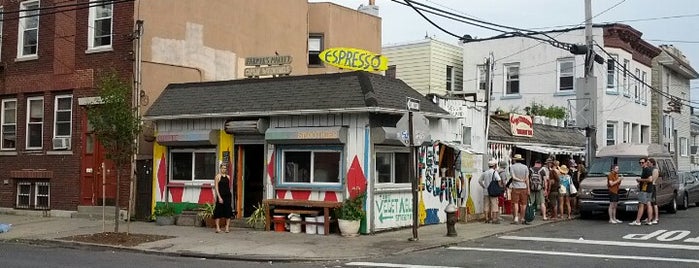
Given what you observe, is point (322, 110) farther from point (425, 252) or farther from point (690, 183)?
point (690, 183)

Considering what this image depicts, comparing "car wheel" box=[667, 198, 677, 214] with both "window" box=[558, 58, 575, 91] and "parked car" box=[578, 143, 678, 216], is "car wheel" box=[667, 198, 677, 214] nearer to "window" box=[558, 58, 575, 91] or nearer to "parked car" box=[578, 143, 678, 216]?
"parked car" box=[578, 143, 678, 216]

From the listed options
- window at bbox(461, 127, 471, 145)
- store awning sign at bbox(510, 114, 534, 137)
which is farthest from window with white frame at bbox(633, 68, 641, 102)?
window at bbox(461, 127, 471, 145)

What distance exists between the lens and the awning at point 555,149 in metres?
21.6

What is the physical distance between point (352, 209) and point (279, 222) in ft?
6.80

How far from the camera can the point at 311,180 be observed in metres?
16.0

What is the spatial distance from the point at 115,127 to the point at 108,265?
14.1ft

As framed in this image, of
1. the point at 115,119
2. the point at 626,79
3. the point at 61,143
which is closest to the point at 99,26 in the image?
the point at 61,143

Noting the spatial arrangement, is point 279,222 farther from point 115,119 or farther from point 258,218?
point 115,119

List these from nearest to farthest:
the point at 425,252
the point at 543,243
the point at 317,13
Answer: the point at 425,252 < the point at 543,243 < the point at 317,13

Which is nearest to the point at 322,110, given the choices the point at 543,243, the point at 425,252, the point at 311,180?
the point at 311,180

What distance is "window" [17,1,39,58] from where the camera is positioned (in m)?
21.6

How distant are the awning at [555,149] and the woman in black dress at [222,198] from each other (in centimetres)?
981

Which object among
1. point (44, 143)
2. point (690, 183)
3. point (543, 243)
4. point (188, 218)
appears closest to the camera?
point (543, 243)

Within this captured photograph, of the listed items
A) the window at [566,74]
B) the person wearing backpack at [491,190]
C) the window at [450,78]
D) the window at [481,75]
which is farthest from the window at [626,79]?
the person wearing backpack at [491,190]
